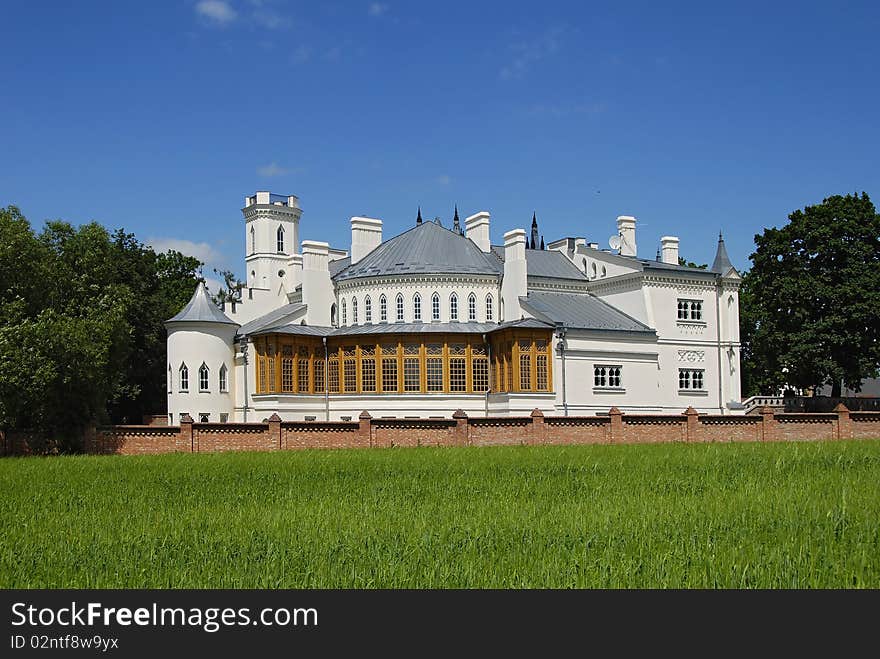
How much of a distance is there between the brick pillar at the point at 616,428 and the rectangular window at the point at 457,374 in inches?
512

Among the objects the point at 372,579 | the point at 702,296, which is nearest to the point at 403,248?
the point at 702,296

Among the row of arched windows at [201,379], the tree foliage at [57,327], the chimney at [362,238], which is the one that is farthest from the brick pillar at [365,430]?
the chimney at [362,238]

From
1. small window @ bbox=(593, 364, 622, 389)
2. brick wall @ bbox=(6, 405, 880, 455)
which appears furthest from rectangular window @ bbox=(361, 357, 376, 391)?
brick wall @ bbox=(6, 405, 880, 455)

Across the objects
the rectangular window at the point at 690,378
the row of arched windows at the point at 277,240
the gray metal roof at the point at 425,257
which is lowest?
the rectangular window at the point at 690,378

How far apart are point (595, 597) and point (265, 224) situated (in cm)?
6426

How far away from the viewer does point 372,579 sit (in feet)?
33.7

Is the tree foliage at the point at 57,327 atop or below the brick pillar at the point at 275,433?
atop

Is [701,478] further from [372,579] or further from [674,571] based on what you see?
[372,579]

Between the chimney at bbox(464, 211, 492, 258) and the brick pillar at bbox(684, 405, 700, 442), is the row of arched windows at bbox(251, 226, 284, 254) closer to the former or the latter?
the chimney at bbox(464, 211, 492, 258)

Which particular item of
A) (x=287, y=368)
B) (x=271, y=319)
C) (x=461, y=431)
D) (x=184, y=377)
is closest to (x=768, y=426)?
(x=461, y=431)

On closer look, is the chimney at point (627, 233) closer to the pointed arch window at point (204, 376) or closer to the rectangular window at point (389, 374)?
the rectangular window at point (389, 374)

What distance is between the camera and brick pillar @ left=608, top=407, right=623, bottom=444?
35.3 metres

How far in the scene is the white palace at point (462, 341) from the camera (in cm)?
4697

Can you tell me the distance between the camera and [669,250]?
57.3m
